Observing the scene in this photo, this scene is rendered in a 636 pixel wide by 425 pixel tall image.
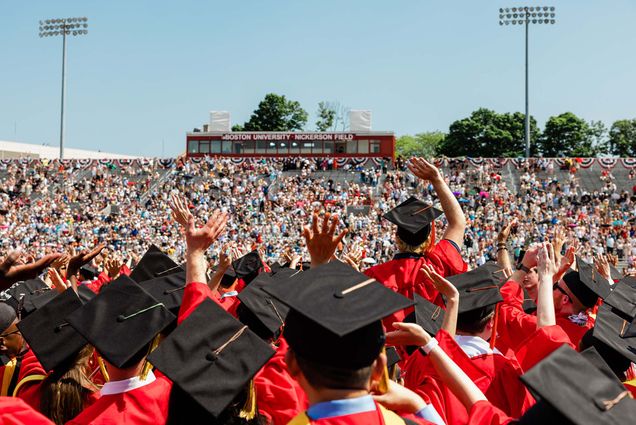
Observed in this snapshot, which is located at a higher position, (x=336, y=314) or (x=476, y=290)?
(x=336, y=314)

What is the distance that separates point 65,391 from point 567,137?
246 feet

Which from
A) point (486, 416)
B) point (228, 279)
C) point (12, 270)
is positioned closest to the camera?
point (486, 416)

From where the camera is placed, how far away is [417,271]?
4828 millimetres

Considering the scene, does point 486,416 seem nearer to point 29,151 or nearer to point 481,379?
point 481,379

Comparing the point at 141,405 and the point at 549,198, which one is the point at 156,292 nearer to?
the point at 141,405

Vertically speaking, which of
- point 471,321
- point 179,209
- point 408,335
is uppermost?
point 179,209

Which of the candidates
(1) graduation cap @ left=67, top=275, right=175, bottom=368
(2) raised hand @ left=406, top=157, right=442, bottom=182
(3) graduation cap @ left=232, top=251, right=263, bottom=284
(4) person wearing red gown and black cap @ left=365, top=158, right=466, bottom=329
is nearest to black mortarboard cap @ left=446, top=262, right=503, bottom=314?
(4) person wearing red gown and black cap @ left=365, top=158, right=466, bottom=329

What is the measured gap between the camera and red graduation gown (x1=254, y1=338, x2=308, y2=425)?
3445 millimetres

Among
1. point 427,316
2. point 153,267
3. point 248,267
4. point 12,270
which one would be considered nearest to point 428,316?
point 427,316

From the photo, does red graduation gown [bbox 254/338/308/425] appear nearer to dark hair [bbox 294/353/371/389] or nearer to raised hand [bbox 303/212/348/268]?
raised hand [bbox 303/212/348/268]

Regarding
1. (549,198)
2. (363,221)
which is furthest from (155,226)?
(549,198)

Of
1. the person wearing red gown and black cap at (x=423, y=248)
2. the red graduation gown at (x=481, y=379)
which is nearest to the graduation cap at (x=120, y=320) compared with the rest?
the red graduation gown at (x=481, y=379)

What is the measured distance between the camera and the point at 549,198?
34250 mm

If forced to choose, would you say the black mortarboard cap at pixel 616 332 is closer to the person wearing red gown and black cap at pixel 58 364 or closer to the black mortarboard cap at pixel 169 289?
the person wearing red gown and black cap at pixel 58 364
